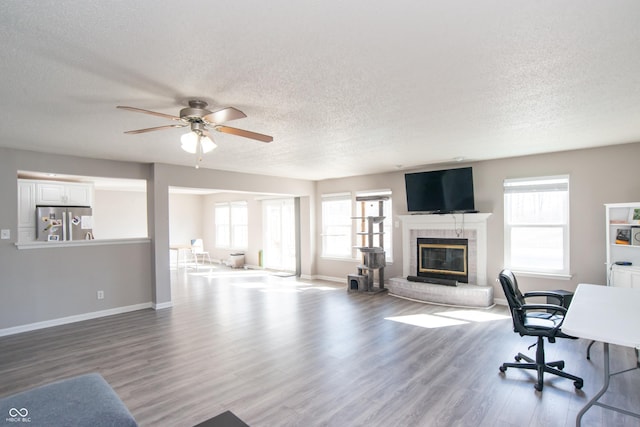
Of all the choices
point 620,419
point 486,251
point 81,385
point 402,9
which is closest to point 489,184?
point 486,251

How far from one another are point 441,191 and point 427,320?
2.32 meters

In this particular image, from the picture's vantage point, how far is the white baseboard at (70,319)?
433cm

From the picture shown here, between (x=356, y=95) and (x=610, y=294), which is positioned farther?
(x=610, y=294)

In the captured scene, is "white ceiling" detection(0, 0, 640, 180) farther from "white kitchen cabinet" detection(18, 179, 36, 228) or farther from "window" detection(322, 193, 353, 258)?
"window" detection(322, 193, 353, 258)

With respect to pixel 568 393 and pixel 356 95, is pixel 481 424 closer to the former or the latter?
pixel 568 393

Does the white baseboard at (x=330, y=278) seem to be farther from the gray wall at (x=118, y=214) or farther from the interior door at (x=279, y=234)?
the gray wall at (x=118, y=214)

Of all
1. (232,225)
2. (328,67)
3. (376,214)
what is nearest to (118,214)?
(232,225)

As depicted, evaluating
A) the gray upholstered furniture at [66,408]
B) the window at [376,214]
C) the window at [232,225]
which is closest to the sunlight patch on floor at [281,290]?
the window at [376,214]

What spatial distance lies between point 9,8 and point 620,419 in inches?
175

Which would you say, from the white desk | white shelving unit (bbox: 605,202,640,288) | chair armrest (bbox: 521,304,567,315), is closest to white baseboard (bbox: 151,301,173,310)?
chair armrest (bbox: 521,304,567,315)

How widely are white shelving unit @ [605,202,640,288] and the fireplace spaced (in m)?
1.96

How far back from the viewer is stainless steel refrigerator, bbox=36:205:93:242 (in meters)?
5.54

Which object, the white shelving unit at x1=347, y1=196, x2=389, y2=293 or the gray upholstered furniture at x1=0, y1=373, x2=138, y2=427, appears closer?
the gray upholstered furniture at x1=0, y1=373, x2=138, y2=427

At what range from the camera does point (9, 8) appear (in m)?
1.45
